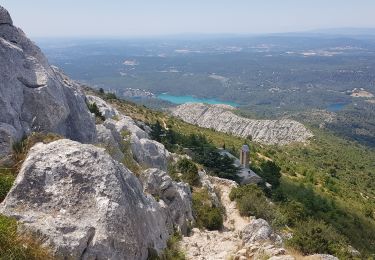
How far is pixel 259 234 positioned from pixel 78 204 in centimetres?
821

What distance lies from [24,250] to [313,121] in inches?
7703

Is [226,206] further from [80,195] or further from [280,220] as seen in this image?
[80,195]

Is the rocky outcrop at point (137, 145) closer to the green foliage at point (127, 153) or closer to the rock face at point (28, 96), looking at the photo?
the green foliage at point (127, 153)

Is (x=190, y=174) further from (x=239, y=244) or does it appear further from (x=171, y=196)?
(x=239, y=244)

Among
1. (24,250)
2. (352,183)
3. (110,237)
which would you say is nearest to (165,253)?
(110,237)

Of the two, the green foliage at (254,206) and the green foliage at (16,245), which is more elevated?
the green foliage at (16,245)

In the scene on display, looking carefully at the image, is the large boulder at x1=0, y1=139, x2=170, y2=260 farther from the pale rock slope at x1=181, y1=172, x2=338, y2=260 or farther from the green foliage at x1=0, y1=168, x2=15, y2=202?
the pale rock slope at x1=181, y1=172, x2=338, y2=260

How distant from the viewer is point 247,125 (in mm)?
159875

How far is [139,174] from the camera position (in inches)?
710

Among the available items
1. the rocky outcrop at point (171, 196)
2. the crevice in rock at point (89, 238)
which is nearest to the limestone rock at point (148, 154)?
the rocky outcrop at point (171, 196)

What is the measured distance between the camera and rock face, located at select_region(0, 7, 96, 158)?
47.0 ft

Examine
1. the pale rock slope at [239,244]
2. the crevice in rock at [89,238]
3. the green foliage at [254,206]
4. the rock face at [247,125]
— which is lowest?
the rock face at [247,125]

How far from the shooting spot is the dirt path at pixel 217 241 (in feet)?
50.1

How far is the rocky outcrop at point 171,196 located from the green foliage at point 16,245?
9051 mm
